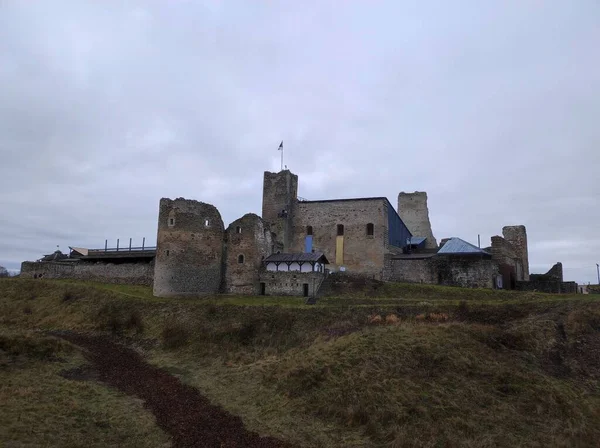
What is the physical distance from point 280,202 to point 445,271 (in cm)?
1653

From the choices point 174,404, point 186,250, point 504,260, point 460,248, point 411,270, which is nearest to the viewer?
point 174,404

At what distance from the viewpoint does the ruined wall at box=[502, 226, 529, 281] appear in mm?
40312

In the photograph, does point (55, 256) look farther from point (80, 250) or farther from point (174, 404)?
point (174, 404)

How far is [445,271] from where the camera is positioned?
1331 inches

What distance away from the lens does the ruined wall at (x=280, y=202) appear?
4041cm

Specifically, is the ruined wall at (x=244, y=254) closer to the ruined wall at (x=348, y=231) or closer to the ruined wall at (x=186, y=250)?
the ruined wall at (x=186, y=250)

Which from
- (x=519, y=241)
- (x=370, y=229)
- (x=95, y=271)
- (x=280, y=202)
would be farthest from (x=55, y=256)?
(x=519, y=241)

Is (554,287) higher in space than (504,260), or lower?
lower

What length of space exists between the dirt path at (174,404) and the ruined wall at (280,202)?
66.8 ft

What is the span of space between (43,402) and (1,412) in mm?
1526

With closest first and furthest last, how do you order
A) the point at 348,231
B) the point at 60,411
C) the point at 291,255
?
the point at 60,411
the point at 291,255
the point at 348,231

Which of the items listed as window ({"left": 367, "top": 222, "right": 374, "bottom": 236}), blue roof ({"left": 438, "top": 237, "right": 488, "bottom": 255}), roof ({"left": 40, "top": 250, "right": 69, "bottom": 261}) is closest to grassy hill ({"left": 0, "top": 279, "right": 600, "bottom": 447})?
blue roof ({"left": 438, "top": 237, "right": 488, "bottom": 255})

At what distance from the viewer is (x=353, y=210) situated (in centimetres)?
3981

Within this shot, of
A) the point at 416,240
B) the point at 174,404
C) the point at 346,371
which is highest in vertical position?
the point at 416,240
